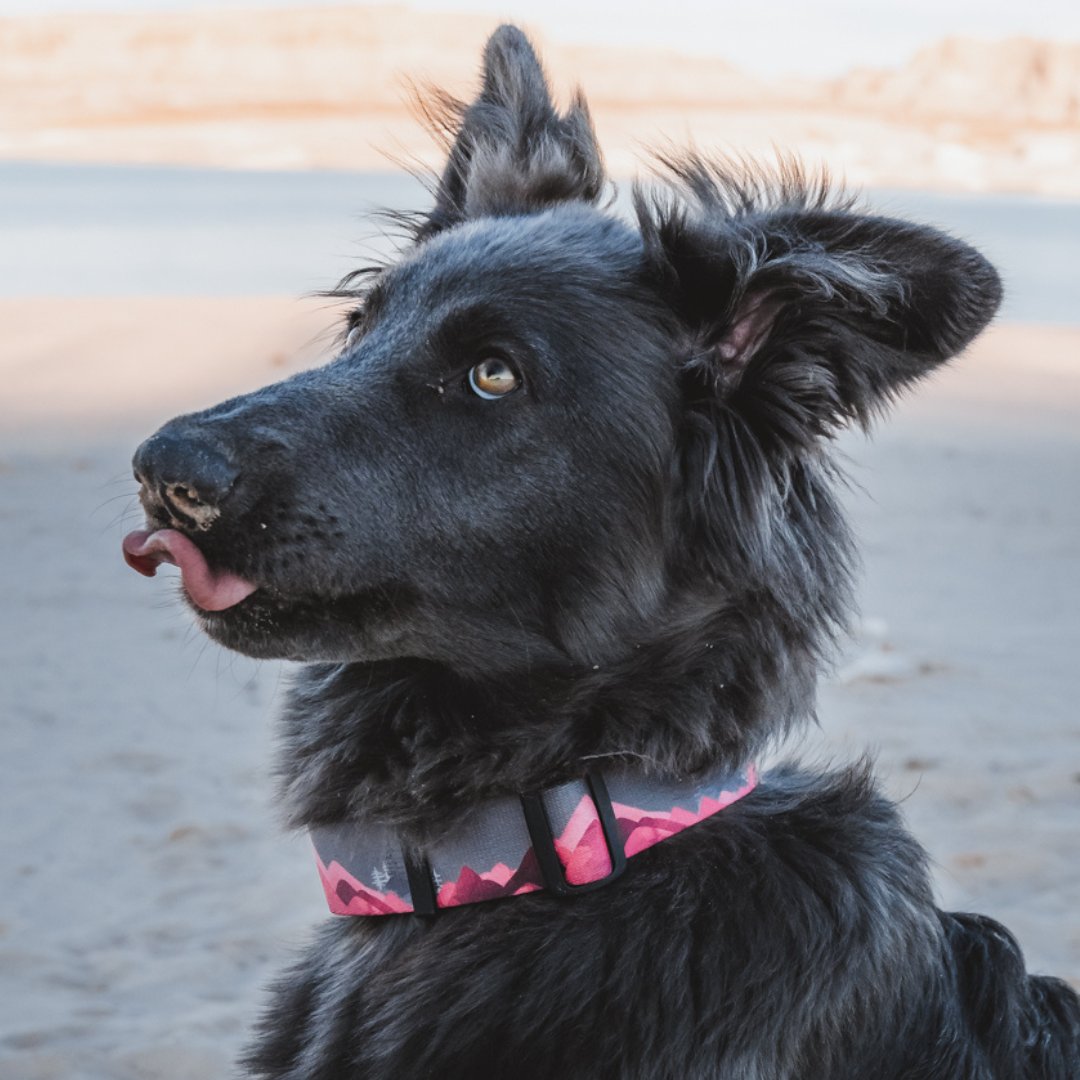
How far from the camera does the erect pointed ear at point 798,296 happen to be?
2.08m

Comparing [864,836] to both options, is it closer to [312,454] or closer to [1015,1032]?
[1015,1032]

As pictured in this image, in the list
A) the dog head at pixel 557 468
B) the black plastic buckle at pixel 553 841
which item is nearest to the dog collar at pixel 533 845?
the black plastic buckle at pixel 553 841

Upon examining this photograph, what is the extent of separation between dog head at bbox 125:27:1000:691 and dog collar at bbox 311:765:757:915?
0.80ft

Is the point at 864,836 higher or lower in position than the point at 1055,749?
higher

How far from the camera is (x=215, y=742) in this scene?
527cm

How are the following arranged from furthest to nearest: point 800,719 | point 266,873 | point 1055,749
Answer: point 1055,749
point 266,873
point 800,719

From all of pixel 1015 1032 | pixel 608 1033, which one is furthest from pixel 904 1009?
pixel 608 1033

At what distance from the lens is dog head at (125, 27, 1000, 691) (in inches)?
89.6

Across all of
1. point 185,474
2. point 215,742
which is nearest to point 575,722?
point 185,474

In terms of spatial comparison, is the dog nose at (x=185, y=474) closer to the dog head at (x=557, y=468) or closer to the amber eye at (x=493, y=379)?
the dog head at (x=557, y=468)

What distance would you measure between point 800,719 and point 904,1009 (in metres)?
0.50

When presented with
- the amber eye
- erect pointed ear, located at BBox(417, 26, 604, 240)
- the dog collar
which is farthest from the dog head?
erect pointed ear, located at BBox(417, 26, 604, 240)

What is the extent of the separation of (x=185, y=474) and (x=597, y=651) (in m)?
0.74

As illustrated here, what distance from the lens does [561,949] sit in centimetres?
219
